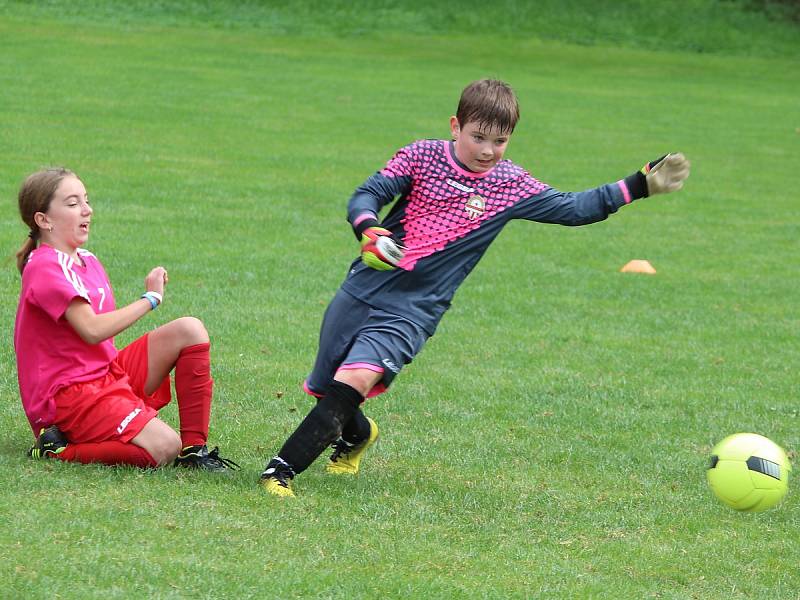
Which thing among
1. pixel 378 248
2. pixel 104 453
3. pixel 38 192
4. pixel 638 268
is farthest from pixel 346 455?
pixel 638 268

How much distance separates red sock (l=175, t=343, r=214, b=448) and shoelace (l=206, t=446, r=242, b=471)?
0.07m

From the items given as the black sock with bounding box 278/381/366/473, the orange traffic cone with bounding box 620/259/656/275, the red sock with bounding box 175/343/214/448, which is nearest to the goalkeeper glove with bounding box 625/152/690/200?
the black sock with bounding box 278/381/366/473

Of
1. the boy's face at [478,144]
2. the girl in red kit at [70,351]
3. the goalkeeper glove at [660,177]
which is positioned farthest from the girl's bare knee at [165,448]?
the goalkeeper glove at [660,177]

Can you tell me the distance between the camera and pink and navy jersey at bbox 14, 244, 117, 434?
17.3 feet

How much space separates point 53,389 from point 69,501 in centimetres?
67

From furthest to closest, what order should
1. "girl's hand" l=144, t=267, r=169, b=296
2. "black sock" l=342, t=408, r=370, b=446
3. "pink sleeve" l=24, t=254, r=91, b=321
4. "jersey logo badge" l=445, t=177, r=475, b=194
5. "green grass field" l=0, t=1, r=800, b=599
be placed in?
"black sock" l=342, t=408, r=370, b=446 → "jersey logo badge" l=445, t=177, r=475, b=194 → "girl's hand" l=144, t=267, r=169, b=296 → "pink sleeve" l=24, t=254, r=91, b=321 → "green grass field" l=0, t=1, r=800, b=599

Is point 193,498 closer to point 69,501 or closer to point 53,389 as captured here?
point 69,501

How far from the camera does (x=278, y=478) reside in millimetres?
5262

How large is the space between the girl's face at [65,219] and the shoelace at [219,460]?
42.8 inches

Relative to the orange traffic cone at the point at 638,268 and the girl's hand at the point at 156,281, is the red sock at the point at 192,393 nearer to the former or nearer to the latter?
the girl's hand at the point at 156,281

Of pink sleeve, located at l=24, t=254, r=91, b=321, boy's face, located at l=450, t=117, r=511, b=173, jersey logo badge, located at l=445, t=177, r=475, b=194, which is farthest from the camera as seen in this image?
jersey logo badge, located at l=445, t=177, r=475, b=194

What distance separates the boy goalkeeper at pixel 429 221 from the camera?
544 cm

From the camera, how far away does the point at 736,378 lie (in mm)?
8578

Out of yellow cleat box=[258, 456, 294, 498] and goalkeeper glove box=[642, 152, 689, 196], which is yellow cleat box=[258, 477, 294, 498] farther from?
goalkeeper glove box=[642, 152, 689, 196]
